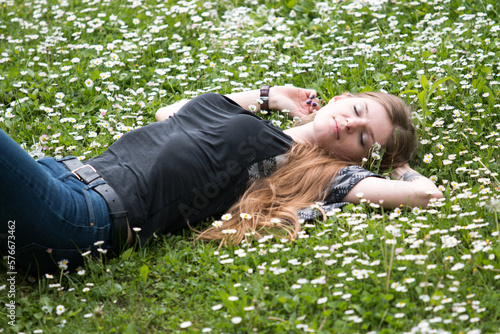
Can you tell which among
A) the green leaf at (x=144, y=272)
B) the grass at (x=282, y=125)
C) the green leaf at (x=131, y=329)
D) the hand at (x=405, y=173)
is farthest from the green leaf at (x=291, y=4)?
the green leaf at (x=131, y=329)

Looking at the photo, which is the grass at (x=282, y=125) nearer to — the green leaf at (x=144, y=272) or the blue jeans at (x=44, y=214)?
the green leaf at (x=144, y=272)

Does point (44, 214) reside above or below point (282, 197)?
above

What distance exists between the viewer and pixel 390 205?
3693mm

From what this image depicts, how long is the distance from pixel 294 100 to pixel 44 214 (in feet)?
8.30

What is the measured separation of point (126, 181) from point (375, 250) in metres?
1.51

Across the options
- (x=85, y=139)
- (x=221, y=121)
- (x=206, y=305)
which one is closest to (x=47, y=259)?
(x=206, y=305)

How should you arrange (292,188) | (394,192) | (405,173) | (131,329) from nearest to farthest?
(131,329)
(394,192)
(292,188)
(405,173)

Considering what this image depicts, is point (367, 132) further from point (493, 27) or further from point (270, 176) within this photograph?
point (493, 27)

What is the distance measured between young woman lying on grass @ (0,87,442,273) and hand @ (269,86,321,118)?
2.41ft

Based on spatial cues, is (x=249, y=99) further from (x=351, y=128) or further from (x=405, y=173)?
(x=405, y=173)

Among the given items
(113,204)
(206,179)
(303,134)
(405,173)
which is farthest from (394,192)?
(113,204)

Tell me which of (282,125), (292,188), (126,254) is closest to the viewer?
(126,254)

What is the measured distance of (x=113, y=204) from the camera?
134 inches

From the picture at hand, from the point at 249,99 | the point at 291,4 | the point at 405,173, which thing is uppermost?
the point at 291,4
